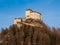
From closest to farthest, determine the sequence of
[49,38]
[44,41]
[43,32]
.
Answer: [49,38] → [44,41] → [43,32]

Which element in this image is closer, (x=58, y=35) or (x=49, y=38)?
(x=58, y=35)

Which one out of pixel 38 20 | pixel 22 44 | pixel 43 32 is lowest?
pixel 22 44

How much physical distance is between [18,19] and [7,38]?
6.16 metres

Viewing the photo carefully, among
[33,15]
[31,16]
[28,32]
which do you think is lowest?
[28,32]

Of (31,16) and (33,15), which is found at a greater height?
(33,15)

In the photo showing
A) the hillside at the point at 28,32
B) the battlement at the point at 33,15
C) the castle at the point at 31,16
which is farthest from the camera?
the battlement at the point at 33,15

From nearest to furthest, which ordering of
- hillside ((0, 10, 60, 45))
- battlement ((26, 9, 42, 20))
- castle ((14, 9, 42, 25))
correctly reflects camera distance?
hillside ((0, 10, 60, 45)) → castle ((14, 9, 42, 25)) → battlement ((26, 9, 42, 20))

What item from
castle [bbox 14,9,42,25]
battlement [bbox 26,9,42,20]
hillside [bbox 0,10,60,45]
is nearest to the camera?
hillside [bbox 0,10,60,45]

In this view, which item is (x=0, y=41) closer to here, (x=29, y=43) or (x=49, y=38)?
(x=29, y=43)

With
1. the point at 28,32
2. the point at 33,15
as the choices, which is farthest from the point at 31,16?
the point at 28,32

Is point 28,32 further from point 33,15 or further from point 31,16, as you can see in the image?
point 33,15

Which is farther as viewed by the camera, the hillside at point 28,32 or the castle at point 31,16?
the castle at point 31,16

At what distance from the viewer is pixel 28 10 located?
38.1 m

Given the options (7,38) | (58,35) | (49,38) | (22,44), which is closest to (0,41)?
(7,38)
